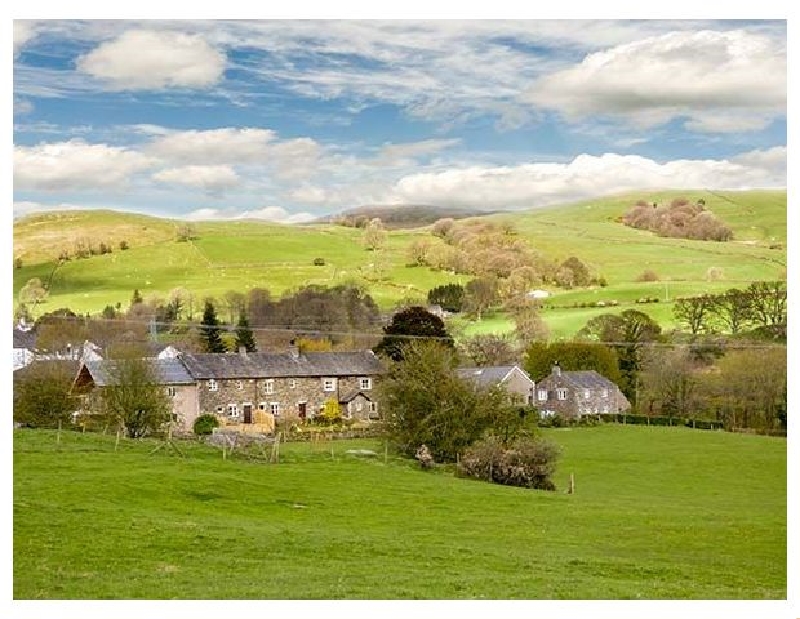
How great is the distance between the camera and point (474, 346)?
18438 millimetres

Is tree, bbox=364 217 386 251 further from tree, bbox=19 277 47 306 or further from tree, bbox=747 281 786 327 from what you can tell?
tree, bbox=747 281 786 327

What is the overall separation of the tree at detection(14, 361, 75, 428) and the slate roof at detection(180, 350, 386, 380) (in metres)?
2.21

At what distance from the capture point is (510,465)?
15992 millimetres

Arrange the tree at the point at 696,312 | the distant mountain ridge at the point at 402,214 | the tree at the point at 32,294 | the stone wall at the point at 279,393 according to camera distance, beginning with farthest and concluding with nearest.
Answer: the tree at the point at 696,312
the stone wall at the point at 279,393
the distant mountain ridge at the point at 402,214
the tree at the point at 32,294

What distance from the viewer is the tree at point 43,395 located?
1642cm

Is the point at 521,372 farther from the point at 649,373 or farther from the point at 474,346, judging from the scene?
the point at 649,373

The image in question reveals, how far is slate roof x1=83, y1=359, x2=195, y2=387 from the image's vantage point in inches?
642

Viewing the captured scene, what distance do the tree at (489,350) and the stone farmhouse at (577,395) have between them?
1130 mm

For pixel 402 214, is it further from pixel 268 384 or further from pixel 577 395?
pixel 577 395

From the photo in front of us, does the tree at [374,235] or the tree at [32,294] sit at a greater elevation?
the tree at [374,235]

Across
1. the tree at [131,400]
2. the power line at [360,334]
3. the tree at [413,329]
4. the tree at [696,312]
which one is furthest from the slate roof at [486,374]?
the tree at [131,400]

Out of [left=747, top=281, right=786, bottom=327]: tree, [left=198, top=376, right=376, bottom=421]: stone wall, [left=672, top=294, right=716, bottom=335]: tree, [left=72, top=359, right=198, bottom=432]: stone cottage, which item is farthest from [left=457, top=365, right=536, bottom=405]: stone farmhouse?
[left=72, top=359, right=198, bottom=432]: stone cottage

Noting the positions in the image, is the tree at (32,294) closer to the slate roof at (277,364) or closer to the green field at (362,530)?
the green field at (362,530)
